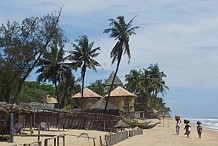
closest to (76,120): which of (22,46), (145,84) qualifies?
(22,46)

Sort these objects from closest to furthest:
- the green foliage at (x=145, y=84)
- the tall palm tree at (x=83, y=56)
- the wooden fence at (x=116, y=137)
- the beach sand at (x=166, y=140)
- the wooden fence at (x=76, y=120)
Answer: the wooden fence at (x=116, y=137)
the beach sand at (x=166, y=140)
the wooden fence at (x=76, y=120)
the tall palm tree at (x=83, y=56)
the green foliage at (x=145, y=84)

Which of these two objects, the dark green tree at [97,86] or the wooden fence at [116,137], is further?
the dark green tree at [97,86]

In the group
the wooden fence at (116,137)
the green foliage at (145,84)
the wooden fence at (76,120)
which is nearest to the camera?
the wooden fence at (116,137)

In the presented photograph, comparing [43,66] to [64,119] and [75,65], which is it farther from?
[64,119]

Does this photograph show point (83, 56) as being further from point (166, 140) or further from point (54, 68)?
point (166, 140)

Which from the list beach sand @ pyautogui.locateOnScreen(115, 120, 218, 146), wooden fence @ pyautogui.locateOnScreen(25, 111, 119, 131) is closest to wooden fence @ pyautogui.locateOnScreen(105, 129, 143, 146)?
beach sand @ pyautogui.locateOnScreen(115, 120, 218, 146)

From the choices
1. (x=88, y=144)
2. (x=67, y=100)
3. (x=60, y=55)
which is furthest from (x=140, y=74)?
(x=88, y=144)

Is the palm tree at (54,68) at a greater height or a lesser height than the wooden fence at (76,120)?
greater

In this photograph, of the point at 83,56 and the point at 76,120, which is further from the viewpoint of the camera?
the point at 83,56

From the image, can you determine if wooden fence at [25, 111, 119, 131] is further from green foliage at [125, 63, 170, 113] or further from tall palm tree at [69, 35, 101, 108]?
green foliage at [125, 63, 170, 113]

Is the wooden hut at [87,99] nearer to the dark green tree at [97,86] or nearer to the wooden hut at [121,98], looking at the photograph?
the wooden hut at [121,98]

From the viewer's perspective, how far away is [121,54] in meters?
56.5

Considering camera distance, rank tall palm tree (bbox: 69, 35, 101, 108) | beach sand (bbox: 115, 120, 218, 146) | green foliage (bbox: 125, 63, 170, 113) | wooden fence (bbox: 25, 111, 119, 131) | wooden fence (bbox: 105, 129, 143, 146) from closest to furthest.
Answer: wooden fence (bbox: 105, 129, 143, 146), beach sand (bbox: 115, 120, 218, 146), wooden fence (bbox: 25, 111, 119, 131), tall palm tree (bbox: 69, 35, 101, 108), green foliage (bbox: 125, 63, 170, 113)

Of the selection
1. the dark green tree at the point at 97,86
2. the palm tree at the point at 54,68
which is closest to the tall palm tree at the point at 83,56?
the palm tree at the point at 54,68
